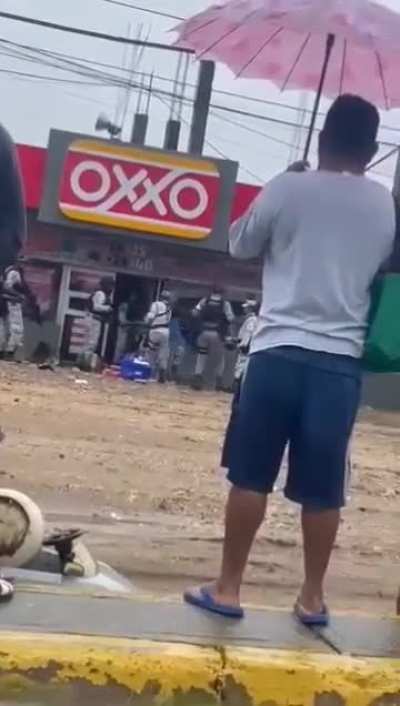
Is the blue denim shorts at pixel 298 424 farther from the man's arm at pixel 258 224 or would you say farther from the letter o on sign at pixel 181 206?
the letter o on sign at pixel 181 206

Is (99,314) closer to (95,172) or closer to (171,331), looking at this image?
(171,331)

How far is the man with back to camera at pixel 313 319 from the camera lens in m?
5.38

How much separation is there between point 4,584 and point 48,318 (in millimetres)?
27154

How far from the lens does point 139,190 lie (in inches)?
1249

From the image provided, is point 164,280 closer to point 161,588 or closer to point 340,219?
point 161,588

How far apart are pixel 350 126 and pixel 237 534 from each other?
5.10ft

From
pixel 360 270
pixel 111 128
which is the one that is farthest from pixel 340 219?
pixel 111 128

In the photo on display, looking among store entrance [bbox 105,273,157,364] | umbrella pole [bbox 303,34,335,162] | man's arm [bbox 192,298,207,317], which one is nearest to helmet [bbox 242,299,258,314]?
man's arm [bbox 192,298,207,317]

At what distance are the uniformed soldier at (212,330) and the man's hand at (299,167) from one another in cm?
2460

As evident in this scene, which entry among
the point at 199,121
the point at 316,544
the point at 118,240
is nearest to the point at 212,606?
the point at 316,544

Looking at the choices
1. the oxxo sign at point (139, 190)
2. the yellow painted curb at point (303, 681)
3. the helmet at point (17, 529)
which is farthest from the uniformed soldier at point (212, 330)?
the yellow painted curb at point (303, 681)

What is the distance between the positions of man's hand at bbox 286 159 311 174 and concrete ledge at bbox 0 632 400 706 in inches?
68.7

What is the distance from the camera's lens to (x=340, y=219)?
5.39 meters

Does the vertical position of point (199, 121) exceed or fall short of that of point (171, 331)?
it exceeds it
